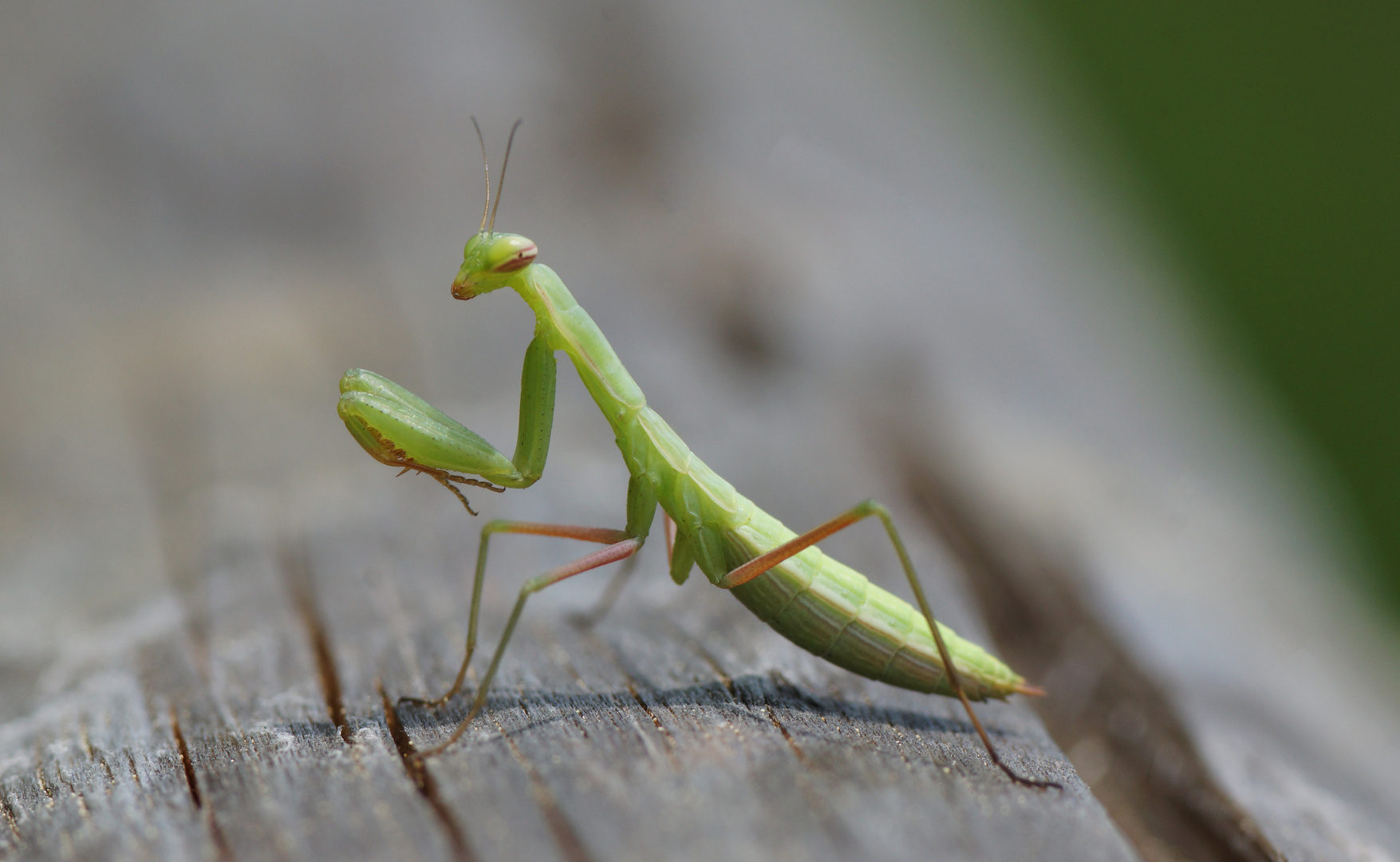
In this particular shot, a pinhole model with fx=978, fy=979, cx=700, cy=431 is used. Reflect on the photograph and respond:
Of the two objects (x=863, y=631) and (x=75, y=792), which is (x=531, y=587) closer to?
(x=863, y=631)

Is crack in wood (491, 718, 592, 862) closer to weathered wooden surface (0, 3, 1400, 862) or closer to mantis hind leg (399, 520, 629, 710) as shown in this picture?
weathered wooden surface (0, 3, 1400, 862)

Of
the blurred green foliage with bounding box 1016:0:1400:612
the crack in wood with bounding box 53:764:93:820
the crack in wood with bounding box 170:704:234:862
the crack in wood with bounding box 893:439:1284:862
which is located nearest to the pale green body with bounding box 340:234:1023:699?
the crack in wood with bounding box 893:439:1284:862

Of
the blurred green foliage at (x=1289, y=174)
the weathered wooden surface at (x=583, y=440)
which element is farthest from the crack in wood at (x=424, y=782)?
the blurred green foliage at (x=1289, y=174)

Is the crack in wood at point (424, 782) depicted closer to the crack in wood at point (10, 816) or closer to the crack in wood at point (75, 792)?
the crack in wood at point (75, 792)

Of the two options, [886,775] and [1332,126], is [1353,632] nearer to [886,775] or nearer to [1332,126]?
[886,775]

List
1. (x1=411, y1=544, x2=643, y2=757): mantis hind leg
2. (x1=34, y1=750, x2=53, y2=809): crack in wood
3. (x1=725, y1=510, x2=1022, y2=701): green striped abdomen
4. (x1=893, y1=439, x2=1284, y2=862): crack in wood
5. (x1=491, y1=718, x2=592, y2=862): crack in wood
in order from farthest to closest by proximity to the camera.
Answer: (x1=725, y1=510, x2=1022, y2=701): green striped abdomen < (x1=893, y1=439, x2=1284, y2=862): crack in wood < (x1=411, y1=544, x2=643, y2=757): mantis hind leg < (x1=34, y1=750, x2=53, y2=809): crack in wood < (x1=491, y1=718, x2=592, y2=862): crack in wood

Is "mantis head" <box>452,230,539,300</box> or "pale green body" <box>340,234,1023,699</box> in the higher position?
"mantis head" <box>452,230,539,300</box>

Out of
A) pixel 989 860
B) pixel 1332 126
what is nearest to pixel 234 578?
pixel 989 860
